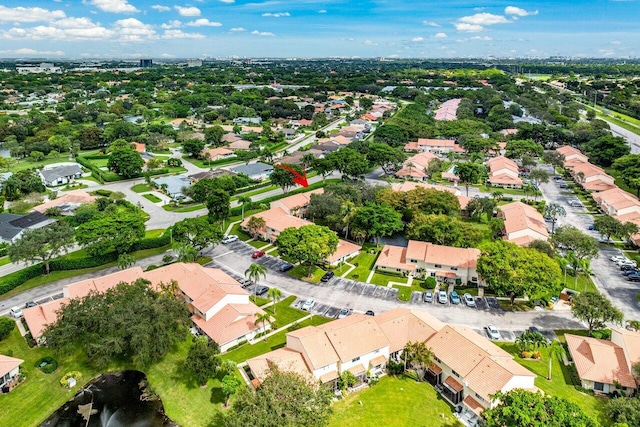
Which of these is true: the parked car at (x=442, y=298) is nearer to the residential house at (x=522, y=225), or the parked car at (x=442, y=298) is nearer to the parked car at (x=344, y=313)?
the parked car at (x=344, y=313)

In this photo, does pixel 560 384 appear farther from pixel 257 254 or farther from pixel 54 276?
pixel 54 276

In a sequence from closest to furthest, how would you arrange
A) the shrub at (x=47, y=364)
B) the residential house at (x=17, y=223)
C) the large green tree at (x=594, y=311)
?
the shrub at (x=47, y=364)
the large green tree at (x=594, y=311)
the residential house at (x=17, y=223)

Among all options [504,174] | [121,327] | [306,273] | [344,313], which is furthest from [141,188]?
[504,174]

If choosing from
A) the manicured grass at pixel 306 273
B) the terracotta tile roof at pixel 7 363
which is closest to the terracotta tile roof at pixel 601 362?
the manicured grass at pixel 306 273

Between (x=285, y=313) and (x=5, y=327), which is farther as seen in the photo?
(x=285, y=313)

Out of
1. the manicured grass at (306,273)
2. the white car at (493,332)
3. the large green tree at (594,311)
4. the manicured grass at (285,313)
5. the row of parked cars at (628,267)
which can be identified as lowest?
the manicured grass at (285,313)

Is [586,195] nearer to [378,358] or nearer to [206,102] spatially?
[378,358]

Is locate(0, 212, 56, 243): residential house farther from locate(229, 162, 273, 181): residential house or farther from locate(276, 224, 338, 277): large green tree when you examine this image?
locate(276, 224, 338, 277): large green tree
